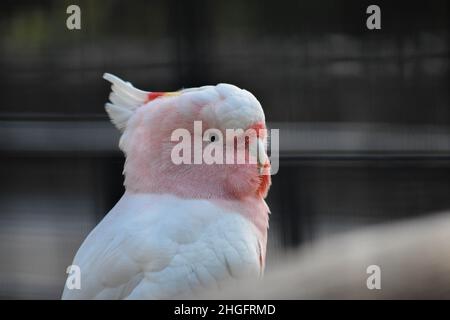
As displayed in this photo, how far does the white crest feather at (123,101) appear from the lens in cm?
112

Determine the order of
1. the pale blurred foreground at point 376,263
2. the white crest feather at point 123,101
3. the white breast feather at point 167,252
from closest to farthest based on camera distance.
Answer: the white breast feather at point 167,252 < the white crest feather at point 123,101 < the pale blurred foreground at point 376,263

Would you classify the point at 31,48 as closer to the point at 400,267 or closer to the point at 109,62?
the point at 109,62

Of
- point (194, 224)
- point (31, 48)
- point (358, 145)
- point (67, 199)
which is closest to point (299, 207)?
point (358, 145)

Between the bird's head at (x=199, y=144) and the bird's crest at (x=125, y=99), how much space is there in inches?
0.5

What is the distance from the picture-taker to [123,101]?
44.4 inches

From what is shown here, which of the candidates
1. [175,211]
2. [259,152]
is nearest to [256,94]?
[259,152]

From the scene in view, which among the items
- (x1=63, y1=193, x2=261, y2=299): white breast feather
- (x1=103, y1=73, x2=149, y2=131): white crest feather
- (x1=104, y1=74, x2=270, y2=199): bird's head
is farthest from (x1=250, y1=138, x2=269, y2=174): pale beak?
(x1=103, y1=73, x2=149, y2=131): white crest feather

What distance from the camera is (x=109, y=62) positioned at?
4.27 feet

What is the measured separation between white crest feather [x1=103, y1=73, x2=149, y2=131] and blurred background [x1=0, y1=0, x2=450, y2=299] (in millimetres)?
160

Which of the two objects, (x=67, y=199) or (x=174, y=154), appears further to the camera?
(x=67, y=199)

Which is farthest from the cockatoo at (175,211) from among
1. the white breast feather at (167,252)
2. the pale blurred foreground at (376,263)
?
the pale blurred foreground at (376,263)

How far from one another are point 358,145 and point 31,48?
726 mm

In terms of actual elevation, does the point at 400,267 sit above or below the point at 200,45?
below

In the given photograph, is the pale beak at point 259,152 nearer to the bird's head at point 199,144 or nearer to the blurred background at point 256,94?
the bird's head at point 199,144
